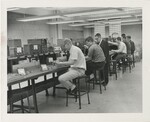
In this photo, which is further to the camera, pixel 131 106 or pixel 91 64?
pixel 91 64

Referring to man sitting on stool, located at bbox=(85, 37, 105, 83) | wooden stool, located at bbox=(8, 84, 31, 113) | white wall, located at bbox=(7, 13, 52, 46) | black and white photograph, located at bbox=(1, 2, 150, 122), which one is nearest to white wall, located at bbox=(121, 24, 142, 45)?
black and white photograph, located at bbox=(1, 2, 150, 122)

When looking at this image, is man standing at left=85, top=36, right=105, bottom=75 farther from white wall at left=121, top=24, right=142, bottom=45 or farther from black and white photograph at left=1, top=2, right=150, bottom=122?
white wall at left=121, top=24, right=142, bottom=45

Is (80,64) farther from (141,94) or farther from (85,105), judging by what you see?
(141,94)

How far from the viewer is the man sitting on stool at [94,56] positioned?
349 centimetres

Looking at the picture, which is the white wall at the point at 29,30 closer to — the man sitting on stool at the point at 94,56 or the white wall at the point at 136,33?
the man sitting on stool at the point at 94,56

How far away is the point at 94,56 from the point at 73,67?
680 mm

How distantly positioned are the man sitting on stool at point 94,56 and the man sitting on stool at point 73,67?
46cm

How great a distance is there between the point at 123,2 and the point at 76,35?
7.61 metres

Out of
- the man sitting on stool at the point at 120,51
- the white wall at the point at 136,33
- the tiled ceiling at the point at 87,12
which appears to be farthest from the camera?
the man sitting on stool at the point at 120,51

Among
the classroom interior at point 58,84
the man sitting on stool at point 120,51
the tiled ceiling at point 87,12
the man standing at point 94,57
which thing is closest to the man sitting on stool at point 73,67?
the classroom interior at point 58,84

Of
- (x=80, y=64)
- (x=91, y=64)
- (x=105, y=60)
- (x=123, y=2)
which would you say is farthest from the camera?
(x=105, y=60)

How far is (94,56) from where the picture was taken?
356 cm
